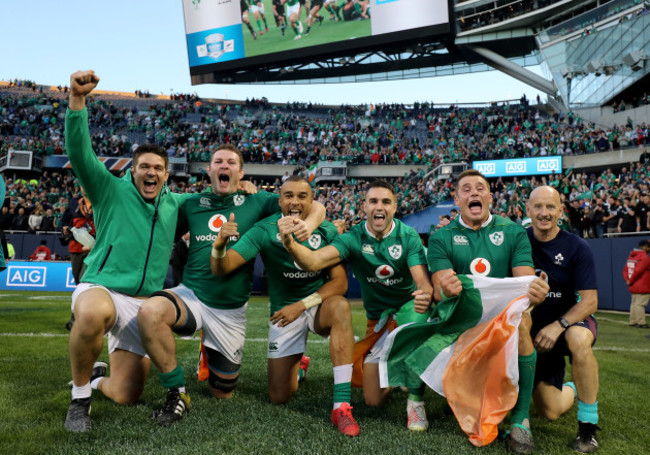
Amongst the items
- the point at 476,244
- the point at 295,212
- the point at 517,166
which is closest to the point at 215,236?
the point at 295,212

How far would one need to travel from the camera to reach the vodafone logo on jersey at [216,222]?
14.3 ft

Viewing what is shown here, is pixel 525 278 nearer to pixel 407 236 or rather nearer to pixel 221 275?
pixel 407 236

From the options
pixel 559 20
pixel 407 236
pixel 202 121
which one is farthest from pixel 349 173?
pixel 407 236

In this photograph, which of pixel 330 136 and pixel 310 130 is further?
pixel 310 130

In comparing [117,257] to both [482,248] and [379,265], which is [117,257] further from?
[482,248]

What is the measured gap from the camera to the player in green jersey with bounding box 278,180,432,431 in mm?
4090

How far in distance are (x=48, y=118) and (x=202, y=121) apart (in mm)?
11910

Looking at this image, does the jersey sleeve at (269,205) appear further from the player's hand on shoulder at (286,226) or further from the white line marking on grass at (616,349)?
the white line marking on grass at (616,349)

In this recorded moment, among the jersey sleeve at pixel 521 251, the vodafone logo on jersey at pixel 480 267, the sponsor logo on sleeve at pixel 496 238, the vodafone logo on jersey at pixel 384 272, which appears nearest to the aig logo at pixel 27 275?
the vodafone logo on jersey at pixel 384 272

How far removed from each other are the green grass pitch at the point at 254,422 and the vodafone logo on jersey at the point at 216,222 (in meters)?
1.46

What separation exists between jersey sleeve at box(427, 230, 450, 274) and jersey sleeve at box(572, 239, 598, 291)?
3.10 feet

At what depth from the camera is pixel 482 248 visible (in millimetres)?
3945

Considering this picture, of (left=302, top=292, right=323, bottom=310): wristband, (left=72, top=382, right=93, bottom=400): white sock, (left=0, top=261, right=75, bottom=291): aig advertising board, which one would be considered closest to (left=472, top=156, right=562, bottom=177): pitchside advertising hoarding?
(left=0, top=261, right=75, bottom=291): aig advertising board

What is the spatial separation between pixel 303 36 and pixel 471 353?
3981 cm
